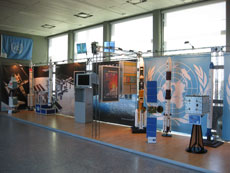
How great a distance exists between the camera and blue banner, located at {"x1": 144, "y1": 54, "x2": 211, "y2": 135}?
6117mm

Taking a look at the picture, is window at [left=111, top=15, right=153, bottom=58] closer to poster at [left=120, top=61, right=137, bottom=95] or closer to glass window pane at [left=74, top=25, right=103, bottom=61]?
glass window pane at [left=74, top=25, right=103, bottom=61]

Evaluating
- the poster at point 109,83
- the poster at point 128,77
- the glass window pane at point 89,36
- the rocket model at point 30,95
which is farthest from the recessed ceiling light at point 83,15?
the rocket model at point 30,95

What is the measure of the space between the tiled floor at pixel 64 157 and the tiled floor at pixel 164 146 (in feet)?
1.07

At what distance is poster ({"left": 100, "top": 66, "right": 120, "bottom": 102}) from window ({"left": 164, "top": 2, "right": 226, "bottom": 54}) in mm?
2422

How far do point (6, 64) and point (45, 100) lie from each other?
2.96m

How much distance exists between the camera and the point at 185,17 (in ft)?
27.1

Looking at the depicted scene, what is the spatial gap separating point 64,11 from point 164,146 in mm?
6379

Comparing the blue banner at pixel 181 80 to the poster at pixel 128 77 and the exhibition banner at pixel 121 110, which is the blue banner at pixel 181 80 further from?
the exhibition banner at pixel 121 110

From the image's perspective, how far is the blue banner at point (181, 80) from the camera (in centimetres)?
612

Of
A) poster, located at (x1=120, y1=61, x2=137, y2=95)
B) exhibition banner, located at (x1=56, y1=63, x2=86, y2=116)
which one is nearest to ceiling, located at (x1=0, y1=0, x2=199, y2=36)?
exhibition banner, located at (x1=56, y1=63, x2=86, y2=116)

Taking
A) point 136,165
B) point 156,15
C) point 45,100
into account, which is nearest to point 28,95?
point 45,100

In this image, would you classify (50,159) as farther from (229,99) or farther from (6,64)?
(6,64)

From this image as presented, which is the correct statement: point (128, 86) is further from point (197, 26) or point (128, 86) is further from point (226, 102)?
point (197, 26)

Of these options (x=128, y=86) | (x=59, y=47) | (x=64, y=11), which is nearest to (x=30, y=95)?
(x=59, y=47)
